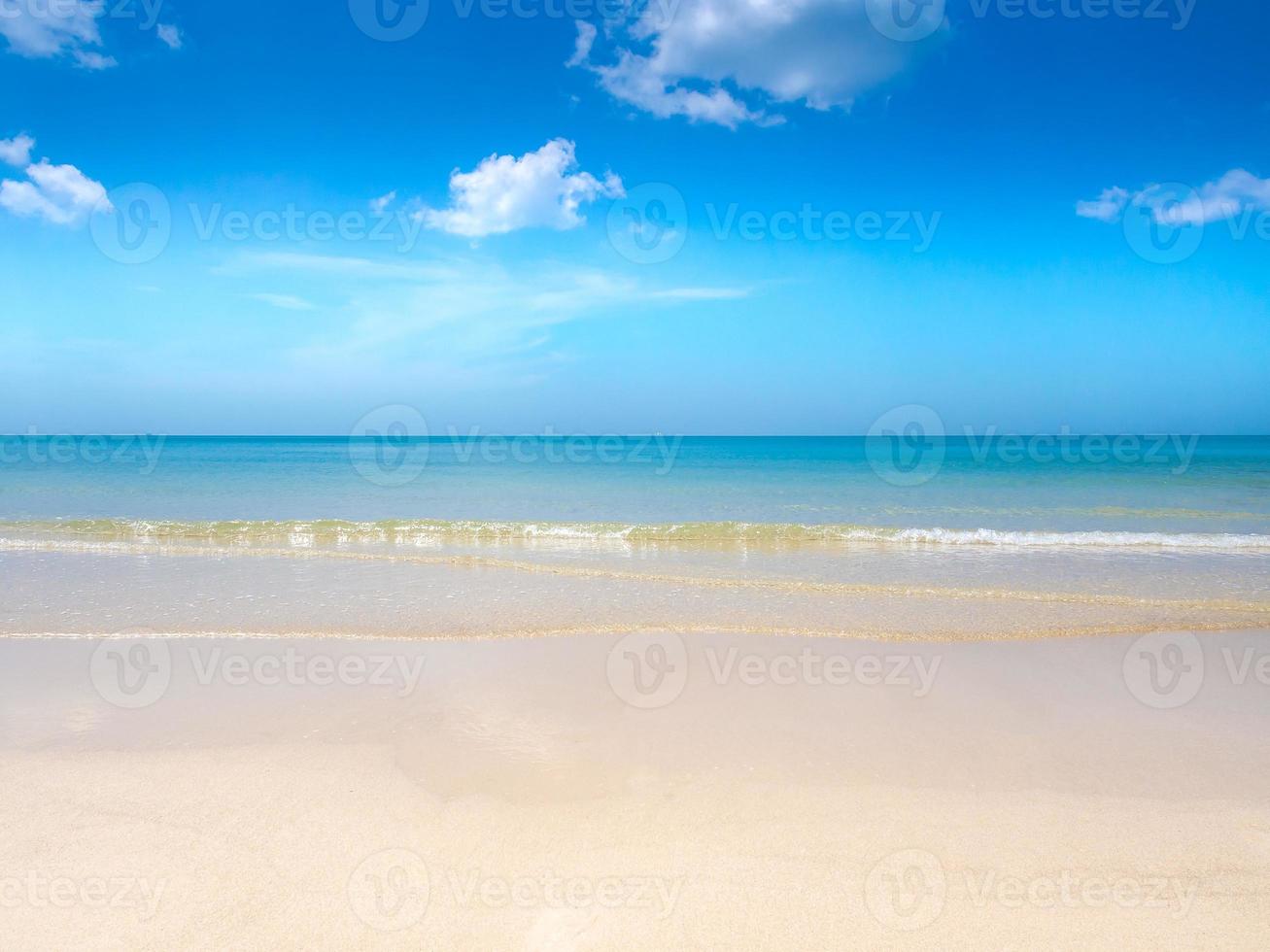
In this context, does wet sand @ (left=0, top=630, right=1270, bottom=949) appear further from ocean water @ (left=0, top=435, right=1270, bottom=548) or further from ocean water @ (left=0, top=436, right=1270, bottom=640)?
ocean water @ (left=0, top=435, right=1270, bottom=548)

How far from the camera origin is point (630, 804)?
167 inches

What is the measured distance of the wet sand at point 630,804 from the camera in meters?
3.29

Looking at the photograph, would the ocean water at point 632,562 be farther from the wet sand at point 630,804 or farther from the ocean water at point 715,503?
the wet sand at point 630,804

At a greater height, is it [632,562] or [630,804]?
[632,562]

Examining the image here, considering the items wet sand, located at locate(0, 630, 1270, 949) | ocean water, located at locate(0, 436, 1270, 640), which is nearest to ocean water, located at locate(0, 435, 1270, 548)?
ocean water, located at locate(0, 436, 1270, 640)

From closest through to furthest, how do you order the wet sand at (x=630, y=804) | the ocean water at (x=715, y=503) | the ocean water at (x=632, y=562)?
the wet sand at (x=630, y=804), the ocean water at (x=632, y=562), the ocean water at (x=715, y=503)

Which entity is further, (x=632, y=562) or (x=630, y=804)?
(x=632, y=562)

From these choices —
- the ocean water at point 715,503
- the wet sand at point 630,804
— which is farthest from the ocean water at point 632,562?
the wet sand at point 630,804

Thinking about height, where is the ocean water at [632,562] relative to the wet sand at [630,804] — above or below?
above

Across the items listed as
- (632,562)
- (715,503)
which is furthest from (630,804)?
(715,503)

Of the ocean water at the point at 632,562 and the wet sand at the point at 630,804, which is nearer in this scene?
the wet sand at the point at 630,804

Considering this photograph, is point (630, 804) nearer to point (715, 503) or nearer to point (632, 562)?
point (632, 562)

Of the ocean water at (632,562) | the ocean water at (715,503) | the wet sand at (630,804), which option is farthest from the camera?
the ocean water at (715,503)

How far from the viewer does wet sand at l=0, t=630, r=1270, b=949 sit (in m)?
3.29
